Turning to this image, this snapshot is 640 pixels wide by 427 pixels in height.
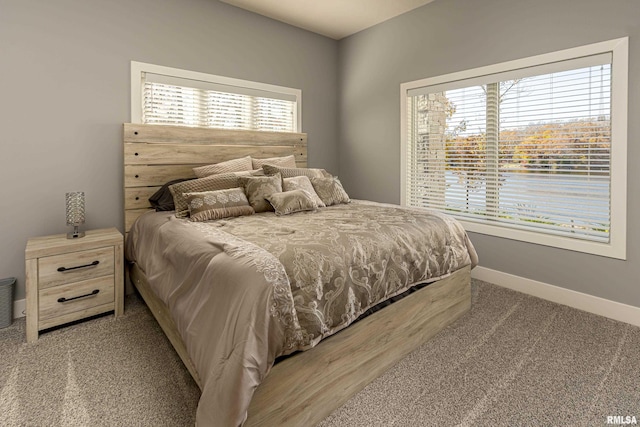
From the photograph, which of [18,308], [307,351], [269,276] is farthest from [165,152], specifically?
[307,351]

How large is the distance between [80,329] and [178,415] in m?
1.29

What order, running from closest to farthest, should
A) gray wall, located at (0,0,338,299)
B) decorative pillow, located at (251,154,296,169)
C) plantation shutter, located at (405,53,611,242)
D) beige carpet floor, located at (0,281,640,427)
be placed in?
beige carpet floor, located at (0,281,640,427) → gray wall, located at (0,0,338,299) → plantation shutter, located at (405,53,611,242) → decorative pillow, located at (251,154,296,169)

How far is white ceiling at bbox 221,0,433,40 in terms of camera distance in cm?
345

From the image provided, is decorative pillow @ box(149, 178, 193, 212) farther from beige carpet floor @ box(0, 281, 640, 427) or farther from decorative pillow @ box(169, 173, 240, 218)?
beige carpet floor @ box(0, 281, 640, 427)

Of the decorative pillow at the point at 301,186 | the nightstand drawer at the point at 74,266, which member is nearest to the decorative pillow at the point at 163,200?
the nightstand drawer at the point at 74,266

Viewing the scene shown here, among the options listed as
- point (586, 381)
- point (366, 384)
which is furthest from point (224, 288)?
point (586, 381)

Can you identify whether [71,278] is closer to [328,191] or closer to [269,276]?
[269,276]

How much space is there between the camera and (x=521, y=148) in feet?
9.84

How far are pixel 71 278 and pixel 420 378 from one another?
7.57 feet

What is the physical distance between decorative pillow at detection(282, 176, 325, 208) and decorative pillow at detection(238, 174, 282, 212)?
0.08m

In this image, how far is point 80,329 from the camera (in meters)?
2.36

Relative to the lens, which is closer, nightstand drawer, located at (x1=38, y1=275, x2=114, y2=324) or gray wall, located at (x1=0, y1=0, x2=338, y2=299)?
nightstand drawer, located at (x1=38, y1=275, x2=114, y2=324)

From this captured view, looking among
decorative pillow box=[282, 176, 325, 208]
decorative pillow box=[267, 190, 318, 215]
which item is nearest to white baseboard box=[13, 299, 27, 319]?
decorative pillow box=[267, 190, 318, 215]

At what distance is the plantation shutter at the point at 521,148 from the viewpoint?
2.59 metres
